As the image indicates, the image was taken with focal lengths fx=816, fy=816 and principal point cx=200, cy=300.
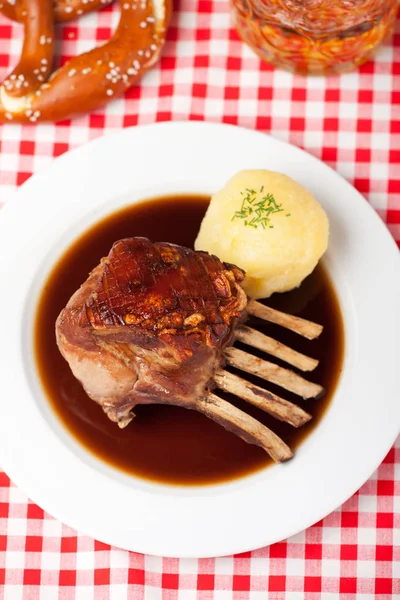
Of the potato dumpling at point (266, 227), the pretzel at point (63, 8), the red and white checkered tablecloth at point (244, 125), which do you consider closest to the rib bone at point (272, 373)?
the potato dumpling at point (266, 227)

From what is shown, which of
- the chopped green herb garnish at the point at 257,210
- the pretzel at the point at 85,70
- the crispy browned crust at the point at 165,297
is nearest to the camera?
the crispy browned crust at the point at 165,297

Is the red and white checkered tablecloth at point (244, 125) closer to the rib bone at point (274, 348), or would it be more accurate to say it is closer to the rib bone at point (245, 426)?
the rib bone at point (245, 426)

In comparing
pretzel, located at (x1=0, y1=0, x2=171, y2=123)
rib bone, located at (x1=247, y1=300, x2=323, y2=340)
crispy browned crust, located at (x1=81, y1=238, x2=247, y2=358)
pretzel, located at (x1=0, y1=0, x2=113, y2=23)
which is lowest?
rib bone, located at (x1=247, y1=300, x2=323, y2=340)

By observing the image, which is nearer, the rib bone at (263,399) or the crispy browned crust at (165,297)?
the crispy browned crust at (165,297)

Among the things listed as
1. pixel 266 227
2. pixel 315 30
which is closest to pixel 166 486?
pixel 266 227

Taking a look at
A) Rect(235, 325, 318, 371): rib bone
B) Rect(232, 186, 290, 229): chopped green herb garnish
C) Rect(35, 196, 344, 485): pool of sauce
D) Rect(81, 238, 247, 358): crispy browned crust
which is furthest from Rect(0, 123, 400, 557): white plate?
Rect(81, 238, 247, 358): crispy browned crust

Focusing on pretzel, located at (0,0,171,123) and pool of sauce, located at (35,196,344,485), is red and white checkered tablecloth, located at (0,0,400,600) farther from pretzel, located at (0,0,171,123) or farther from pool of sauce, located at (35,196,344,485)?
pool of sauce, located at (35,196,344,485)
